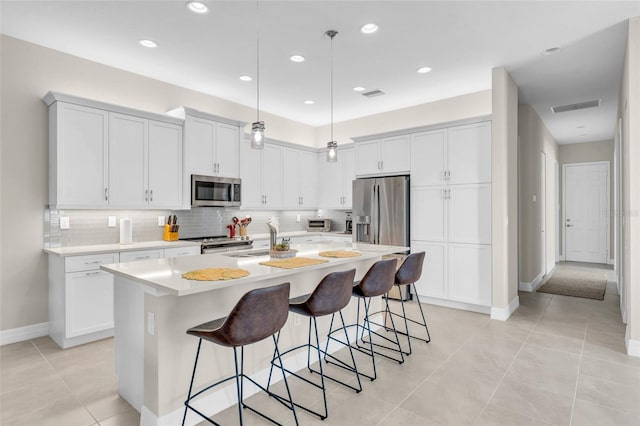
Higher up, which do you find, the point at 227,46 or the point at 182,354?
the point at 227,46

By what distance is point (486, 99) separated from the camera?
4.97m

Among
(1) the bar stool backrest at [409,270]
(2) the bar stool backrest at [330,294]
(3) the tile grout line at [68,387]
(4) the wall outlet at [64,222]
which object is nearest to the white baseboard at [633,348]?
(1) the bar stool backrest at [409,270]

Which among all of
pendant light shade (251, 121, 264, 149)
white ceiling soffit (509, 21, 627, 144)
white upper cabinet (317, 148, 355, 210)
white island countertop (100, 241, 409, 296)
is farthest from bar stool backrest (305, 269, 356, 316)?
white upper cabinet (317, 148, 355, 210)

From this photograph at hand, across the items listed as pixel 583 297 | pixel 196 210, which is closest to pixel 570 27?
pixel 583 297

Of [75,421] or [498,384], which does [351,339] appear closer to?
[498,384]

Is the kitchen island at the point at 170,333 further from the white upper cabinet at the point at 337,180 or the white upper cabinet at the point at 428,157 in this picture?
the white upper cabinet at the point at 337,180

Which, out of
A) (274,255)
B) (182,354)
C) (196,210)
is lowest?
(182,354)

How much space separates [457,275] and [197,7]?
410 centimetres

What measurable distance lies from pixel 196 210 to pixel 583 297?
5680 millimetres

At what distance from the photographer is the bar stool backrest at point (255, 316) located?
6.01 feet

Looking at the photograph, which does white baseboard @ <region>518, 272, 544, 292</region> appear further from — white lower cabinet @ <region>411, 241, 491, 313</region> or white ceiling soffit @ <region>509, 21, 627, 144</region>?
white ceiling soffit @ <region>509, 21, 627, 144</region>

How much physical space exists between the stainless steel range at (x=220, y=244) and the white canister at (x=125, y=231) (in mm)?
752

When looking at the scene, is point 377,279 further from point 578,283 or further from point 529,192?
point 578,283

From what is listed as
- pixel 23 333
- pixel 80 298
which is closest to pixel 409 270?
pixel 80 298
